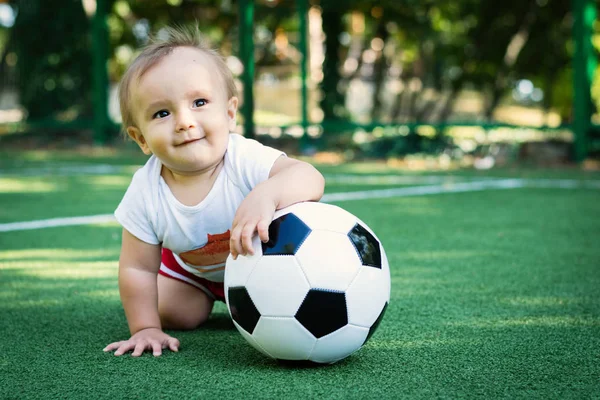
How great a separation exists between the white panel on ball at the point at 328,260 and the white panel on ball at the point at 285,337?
13 centimetres

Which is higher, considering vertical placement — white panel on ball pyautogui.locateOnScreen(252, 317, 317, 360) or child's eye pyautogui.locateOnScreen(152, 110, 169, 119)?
child's eye pyautogui.locateOnScreen(152, 110, 169, 119)

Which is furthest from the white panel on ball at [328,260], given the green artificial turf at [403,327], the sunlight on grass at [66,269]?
the sunlight on grass at [66,269]

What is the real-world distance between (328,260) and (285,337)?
0.81 feet

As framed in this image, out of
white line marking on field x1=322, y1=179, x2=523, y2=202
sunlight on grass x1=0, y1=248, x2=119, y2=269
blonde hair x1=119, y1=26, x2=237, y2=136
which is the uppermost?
blonde hair x1=119, y1=26, x2=237, y2=136

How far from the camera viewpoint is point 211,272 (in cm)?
264

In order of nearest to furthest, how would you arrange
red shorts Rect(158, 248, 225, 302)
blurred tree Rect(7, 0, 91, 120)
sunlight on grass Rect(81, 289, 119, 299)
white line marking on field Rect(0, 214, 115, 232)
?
red shorts Rect(158, 248, 225, 302)
sunlight on grass Rect(81, 289, 119, 299)
white line marking on field Rect(0, 214, 115, 232)
blurred tree Rect(7, 0, 91, 120)

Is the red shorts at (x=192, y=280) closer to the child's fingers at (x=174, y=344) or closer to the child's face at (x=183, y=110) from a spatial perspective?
the child's fingers at (x=174, y=344)

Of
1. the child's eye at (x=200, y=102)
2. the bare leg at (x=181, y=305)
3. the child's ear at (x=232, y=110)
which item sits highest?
the child's eye at (x=200, y=102)

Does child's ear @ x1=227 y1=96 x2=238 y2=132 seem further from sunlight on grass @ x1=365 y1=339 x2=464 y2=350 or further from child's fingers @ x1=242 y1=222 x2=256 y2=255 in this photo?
sunlight on grass @ x1=365 y1=339 x2=464 y2=350

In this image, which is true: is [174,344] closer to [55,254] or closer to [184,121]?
[184,121]

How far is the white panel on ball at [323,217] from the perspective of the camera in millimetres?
2129

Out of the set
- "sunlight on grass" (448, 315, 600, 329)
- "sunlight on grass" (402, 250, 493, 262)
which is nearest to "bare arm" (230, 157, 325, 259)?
"sunlight on grass" (448, 315, 600, 329)

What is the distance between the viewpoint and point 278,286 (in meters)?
2.05

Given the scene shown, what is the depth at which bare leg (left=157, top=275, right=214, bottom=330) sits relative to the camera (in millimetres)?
2684
